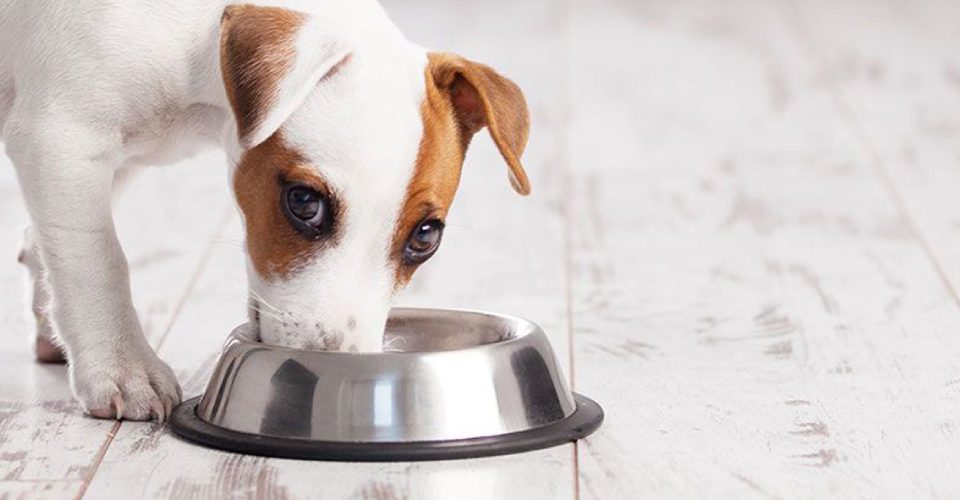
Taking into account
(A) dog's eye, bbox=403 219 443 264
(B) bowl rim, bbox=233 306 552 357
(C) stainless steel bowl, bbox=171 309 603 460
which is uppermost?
(A) dog's eye, bbox=403 219 443 264

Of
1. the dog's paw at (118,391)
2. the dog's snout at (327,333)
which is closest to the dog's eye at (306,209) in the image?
the dog's snout at (327,333)

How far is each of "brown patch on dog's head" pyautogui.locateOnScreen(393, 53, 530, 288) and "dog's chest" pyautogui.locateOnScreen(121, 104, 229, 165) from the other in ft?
0.95

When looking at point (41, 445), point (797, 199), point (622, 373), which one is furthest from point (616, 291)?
point (41, 445)

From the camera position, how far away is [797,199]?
3988mm

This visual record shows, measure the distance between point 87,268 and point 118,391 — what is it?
0.56 feet

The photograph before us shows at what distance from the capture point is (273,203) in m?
2.15

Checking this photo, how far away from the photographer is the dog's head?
2.09 m

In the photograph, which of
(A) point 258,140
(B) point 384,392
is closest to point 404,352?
(B) point 384,392

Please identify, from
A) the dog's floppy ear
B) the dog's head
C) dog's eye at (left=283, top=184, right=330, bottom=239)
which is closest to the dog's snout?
the dog's head

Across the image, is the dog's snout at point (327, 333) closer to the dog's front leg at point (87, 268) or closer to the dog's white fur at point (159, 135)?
the dog's white fur at point (159, 135)

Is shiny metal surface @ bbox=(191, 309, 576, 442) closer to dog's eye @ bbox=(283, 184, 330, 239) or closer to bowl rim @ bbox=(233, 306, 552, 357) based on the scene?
bowl rim @ bbox=(233, 306, 552, 357)

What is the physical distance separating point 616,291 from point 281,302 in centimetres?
113

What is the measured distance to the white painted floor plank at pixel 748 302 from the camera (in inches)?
85.9

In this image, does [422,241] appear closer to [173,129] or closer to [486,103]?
[486,103]
